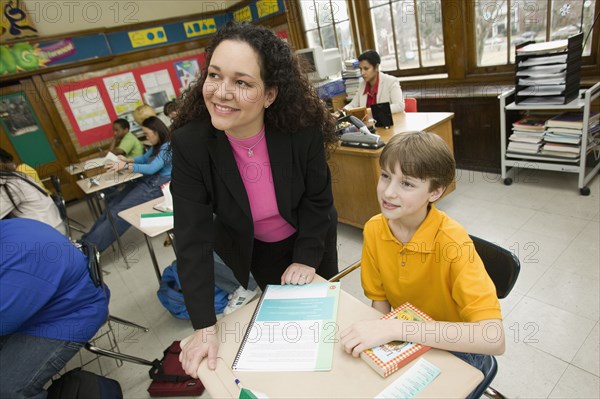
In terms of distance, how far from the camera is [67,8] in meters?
4.97

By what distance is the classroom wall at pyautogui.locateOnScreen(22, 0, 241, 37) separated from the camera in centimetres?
482

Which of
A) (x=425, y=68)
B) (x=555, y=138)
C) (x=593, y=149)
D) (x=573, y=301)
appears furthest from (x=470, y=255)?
(x=425, y=68)

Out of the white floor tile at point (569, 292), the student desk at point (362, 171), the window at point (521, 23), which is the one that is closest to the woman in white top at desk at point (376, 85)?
the student desk at point (362, 171)

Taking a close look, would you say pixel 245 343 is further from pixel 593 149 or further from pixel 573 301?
pixel 593 149

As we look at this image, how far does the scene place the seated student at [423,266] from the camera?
2.84 feet

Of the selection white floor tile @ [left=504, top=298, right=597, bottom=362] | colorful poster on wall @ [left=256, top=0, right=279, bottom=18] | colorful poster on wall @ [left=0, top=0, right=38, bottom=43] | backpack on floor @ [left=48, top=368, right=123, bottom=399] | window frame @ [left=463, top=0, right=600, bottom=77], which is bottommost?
white floor tile @ [left=504, top=298, right=597, bottom=362]

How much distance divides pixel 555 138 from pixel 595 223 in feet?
2.38

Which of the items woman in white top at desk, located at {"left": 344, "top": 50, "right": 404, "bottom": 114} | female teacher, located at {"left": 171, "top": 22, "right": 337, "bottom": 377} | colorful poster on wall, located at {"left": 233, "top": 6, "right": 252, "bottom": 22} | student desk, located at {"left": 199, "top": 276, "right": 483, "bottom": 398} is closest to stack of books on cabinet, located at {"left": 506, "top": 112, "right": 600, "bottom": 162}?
woman in white top at desk, located at {"left": 344, "top": 50, "right": 404, "bottom": 114}

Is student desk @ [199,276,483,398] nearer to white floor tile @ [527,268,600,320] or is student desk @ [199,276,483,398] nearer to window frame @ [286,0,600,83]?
white floor tile @ [527,268,600,320]

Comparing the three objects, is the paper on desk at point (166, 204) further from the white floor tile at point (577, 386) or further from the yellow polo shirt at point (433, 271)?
the white floor tile at point (577, 386)

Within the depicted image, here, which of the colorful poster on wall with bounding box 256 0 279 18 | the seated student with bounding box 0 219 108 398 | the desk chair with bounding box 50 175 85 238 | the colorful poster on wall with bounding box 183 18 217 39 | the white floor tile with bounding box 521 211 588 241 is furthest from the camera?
the colorful poster on wall with bounding box 183 18 217 39

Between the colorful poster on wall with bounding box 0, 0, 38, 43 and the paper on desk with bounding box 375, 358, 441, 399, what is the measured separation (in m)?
5.84

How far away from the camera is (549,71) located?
2666 millimetres

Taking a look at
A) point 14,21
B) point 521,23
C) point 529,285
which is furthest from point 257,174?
point 14,21
